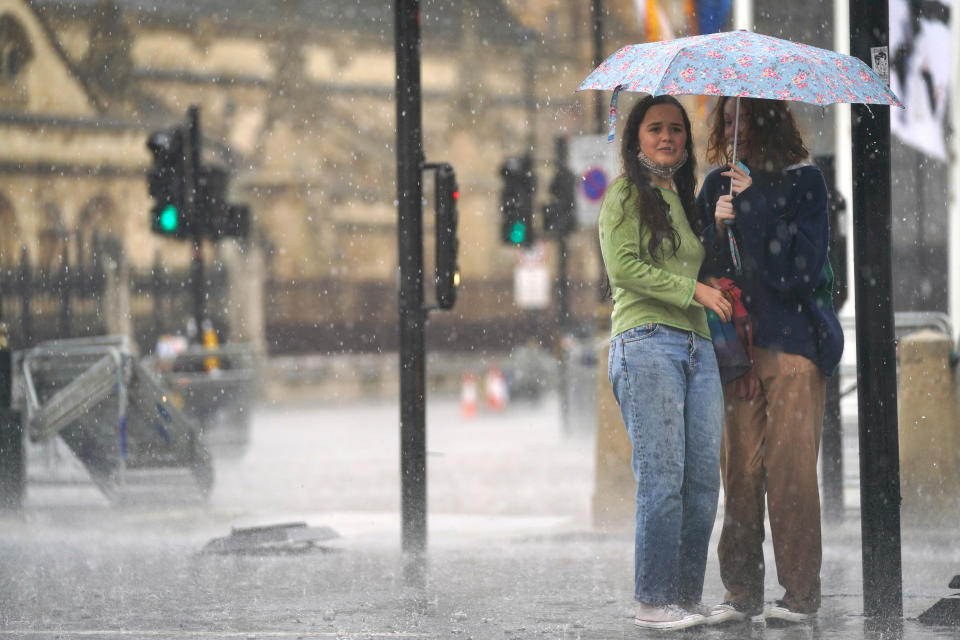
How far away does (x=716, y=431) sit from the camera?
5.76 meters

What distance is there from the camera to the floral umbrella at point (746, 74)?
5.44m

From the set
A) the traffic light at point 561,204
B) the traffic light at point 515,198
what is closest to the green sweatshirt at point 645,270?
the traffic light at point 515,198

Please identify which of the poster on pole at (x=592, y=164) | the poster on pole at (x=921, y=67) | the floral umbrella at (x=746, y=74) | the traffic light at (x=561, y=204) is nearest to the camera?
the floral umbrella at (x=746, y=74)

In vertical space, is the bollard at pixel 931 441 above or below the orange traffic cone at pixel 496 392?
above

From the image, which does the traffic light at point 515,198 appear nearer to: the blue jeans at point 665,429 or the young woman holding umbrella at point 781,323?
the young woman holding umbrella at point 781,323

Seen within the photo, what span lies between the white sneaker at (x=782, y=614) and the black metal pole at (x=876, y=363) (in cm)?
30

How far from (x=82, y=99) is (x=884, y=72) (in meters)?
33.4

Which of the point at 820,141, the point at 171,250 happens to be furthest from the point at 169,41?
the point at 820,141

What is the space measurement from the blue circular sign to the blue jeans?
33.8 feet

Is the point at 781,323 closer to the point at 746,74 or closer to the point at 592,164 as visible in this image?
the point at 746,74

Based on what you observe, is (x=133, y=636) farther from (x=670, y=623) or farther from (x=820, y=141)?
(x=820, y=141)

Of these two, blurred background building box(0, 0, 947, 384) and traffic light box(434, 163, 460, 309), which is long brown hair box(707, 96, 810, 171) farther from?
blurred background building box(0, 0, 947, 384)

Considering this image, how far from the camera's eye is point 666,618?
5.69 metres

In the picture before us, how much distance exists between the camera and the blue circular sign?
52.5 feet
